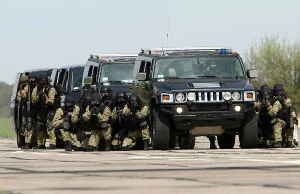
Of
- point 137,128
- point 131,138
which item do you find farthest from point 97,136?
point 137,128

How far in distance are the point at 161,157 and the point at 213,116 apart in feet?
11.5

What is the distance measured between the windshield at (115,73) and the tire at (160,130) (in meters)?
4.34

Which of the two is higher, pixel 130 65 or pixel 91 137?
pixel 130 65

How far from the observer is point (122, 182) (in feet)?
40.3

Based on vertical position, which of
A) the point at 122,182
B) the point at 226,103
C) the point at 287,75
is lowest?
the point at 122,182

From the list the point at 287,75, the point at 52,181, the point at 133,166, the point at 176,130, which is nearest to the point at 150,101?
the point at 176,130

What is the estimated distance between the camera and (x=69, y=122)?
24219 millimetres

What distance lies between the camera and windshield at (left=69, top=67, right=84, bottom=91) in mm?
28931

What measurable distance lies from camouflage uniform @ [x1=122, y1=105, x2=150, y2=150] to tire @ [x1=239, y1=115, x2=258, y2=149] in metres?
2.01

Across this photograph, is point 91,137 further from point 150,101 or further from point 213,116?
point 213,116

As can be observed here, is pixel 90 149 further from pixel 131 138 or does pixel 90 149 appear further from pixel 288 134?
pixel 288 134

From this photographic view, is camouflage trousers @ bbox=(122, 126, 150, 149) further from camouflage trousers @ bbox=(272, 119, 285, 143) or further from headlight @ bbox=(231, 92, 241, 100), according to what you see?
camouflage trousers @ bbox=(272, 119, 285, 143)

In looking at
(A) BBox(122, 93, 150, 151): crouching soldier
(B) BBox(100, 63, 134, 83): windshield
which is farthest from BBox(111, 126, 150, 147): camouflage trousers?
(B) BBox(100, 63, 134, 83): windshield

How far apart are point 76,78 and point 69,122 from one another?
5.35m
